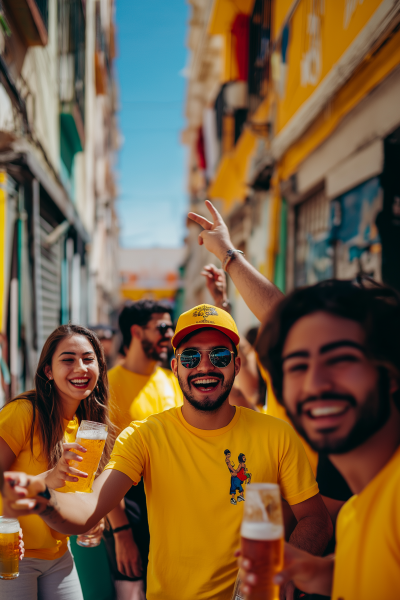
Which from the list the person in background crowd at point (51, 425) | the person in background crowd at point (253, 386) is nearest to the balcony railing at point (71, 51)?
the person in background crowd at point (253, 386)

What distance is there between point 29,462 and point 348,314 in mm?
1655

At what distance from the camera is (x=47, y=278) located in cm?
740

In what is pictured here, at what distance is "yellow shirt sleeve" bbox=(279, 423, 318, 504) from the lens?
1.93 meters

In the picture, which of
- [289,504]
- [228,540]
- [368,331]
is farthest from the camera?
[289,504]

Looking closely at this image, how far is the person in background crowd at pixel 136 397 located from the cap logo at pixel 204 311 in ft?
3.90

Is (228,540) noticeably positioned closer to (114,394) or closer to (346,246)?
(114,394)

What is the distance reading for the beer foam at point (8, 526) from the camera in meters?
1.97

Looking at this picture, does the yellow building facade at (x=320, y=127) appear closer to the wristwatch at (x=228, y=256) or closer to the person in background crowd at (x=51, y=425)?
the wristwatch at (x=228, y=256)

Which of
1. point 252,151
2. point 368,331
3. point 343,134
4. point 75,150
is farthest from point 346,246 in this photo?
point 75,150

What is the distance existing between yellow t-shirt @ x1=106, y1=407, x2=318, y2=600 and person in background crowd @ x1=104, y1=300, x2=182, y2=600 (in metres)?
0.76

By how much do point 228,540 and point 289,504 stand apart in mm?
321

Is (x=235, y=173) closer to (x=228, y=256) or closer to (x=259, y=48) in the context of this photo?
(x=259, y=48)

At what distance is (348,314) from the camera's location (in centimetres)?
125

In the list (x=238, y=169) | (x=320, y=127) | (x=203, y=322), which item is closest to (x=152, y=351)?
(x=203, y=322)
